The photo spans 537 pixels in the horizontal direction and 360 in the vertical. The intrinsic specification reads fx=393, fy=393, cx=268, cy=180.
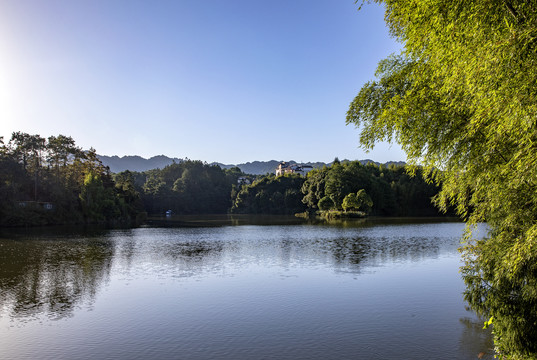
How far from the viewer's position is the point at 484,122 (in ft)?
23.3

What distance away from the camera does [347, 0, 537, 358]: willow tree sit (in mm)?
5555

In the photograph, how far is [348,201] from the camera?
6538 cm

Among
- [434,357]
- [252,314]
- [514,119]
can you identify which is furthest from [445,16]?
[252,314]

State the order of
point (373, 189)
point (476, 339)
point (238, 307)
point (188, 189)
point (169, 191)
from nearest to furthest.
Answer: point (476, 339), point (238, 307), point (373, 189), point (169, 191), point (188, 189)

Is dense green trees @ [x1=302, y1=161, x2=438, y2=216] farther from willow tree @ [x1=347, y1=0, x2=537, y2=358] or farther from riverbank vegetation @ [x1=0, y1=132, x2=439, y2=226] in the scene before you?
willow tree @ [x1=347, y1=0, x2=537, y2=358]

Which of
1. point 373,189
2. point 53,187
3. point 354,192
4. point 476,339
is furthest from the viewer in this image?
point 373,189

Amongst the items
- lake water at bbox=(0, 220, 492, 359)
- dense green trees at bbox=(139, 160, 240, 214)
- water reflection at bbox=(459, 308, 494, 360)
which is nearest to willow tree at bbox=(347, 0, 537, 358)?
water reflection at bbox=(459, 308, 494, 360)

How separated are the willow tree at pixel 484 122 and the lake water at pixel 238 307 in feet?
7.45

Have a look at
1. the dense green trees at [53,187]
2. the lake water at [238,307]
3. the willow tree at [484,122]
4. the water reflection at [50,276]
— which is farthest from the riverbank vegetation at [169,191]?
the willow tree at [484,122]

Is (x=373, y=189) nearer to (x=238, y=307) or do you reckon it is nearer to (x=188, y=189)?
(x=188, y=189)

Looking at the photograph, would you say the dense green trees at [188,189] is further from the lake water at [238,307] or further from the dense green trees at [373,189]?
the lake water at [238,307]

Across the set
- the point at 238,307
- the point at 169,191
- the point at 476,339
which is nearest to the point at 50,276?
the point at 238,307

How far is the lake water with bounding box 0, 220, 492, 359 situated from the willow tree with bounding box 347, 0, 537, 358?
227 centimetres

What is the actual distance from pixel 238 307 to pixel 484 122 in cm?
957
